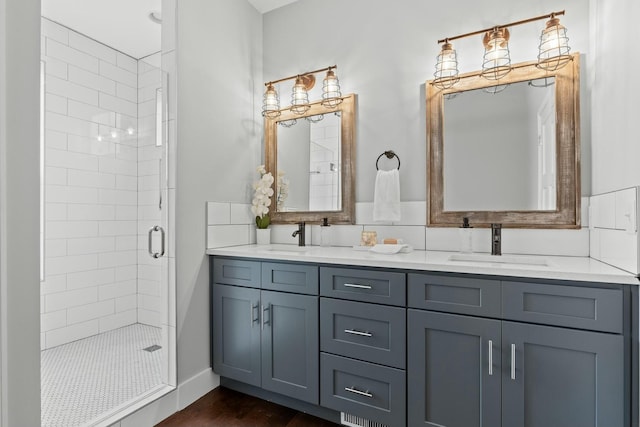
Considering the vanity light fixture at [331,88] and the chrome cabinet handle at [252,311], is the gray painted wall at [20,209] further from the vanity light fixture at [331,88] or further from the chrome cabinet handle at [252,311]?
the vanity light fixture at [331,88]

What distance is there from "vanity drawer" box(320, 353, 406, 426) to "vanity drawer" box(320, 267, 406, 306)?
318 millimetres

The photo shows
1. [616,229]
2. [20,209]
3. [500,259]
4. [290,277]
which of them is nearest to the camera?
[20,209]

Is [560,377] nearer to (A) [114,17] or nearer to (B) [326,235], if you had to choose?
(B) [326,235]

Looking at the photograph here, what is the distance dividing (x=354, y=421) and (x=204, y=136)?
1870 millimetres

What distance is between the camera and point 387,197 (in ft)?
7.16

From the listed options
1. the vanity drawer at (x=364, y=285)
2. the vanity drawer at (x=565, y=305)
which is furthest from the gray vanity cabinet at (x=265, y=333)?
the vanity drawer at (x=565, y=305)

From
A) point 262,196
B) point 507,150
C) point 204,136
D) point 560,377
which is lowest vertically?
point 560,377

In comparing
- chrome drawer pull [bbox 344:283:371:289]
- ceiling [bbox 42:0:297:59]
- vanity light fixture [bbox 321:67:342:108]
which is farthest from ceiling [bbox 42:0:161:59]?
chrome drawer pull [bbox 344:283:371:289]

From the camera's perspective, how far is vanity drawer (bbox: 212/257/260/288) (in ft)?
6.67

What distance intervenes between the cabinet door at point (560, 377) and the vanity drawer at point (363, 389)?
0.44m

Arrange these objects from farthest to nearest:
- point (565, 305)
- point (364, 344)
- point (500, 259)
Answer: point (500, 259) → point (364, 344) → point (565, 305)

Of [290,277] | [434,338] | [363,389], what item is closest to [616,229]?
[434,338]

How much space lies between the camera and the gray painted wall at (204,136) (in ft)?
6.73

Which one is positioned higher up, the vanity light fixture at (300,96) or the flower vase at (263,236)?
the vanity light fixture at (300,96)
